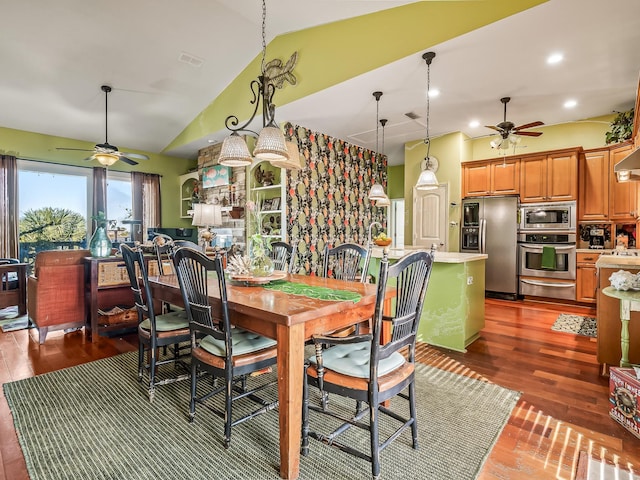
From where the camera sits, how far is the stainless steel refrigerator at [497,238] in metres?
5.64

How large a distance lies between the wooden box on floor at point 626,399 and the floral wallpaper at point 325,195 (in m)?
3.79

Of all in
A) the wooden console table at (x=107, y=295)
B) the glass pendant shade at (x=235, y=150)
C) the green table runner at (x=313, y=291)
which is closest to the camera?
the green table runner at (x=313, y=291)

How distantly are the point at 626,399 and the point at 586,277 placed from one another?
3.82 m

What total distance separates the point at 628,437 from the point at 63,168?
8.25m

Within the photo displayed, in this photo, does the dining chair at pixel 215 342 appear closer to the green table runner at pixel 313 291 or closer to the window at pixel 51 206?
the green table runner at pixel 313 291

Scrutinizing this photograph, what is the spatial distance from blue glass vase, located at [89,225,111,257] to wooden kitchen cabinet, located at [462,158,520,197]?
5.71 m

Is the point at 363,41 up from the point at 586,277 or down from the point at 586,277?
up

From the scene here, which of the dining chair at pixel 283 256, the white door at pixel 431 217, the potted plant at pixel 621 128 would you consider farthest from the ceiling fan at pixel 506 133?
the dining chair at pixel 283 256

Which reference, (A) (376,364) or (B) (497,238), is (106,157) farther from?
(B) (497,238)

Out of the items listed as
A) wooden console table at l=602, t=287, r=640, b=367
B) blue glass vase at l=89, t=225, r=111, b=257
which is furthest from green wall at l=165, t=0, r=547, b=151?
blue glass vase at l=89, t=225, r=111, b=257

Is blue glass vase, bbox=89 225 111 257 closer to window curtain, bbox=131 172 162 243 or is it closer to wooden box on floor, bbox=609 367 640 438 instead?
window curtain, bbox=131 172 162 243

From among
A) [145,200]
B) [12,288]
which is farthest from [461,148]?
[12,288]

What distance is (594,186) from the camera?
5.26 metres

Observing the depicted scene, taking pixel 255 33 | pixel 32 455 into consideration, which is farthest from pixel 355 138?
pixel 32 455
